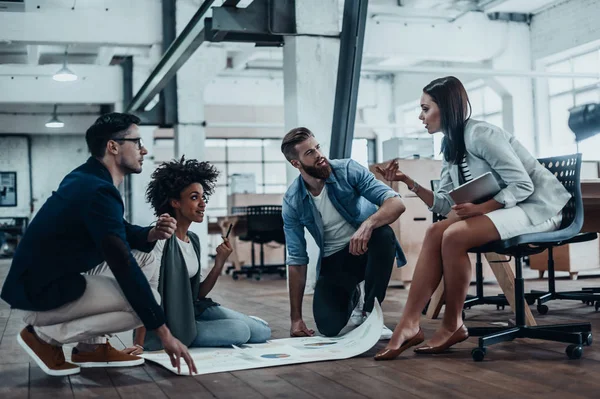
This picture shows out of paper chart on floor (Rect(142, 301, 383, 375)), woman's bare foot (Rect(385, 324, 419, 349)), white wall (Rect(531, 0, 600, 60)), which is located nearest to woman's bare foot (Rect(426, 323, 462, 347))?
woman's bare foot (Rect(385, 324, 419, 349))

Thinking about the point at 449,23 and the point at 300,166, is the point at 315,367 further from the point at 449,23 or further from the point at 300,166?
the point at 449,23

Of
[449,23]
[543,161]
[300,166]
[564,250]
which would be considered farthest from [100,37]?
[543,161]

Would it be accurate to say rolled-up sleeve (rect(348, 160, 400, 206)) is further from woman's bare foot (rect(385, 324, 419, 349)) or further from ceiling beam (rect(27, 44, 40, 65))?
ceiling beam (rect(27, 44, 40, 65))

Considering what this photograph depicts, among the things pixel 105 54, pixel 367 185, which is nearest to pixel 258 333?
pixel 367 185

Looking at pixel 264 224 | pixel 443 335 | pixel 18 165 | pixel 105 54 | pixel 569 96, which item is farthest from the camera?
pixel 18 165

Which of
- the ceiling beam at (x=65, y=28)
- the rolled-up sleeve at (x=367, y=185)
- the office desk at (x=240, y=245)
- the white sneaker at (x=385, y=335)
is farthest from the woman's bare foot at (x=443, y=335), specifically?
the ceiling beam at (x=65, y=28)

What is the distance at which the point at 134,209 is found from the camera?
11453 millimetres

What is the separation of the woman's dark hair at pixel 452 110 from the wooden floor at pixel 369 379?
32.1 inches

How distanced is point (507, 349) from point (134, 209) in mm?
9047

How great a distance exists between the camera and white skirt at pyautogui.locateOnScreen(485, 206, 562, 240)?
2.81 m

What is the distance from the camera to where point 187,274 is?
306cm

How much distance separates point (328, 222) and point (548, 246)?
3.43 ft

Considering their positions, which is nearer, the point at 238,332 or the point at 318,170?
the point at 238,332

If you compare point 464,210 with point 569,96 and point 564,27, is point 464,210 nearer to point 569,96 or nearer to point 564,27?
point 564,27
